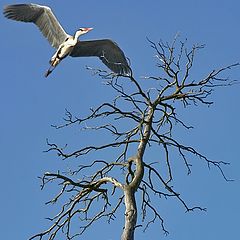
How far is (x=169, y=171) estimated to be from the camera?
220 inches

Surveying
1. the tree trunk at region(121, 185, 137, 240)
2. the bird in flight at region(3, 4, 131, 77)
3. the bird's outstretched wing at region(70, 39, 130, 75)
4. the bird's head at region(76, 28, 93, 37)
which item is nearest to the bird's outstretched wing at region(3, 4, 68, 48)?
the bird in flight at region(3, 4, 131, 77)

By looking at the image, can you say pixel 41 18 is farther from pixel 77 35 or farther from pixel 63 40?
pixel 77 35

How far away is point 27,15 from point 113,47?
3.68 ft

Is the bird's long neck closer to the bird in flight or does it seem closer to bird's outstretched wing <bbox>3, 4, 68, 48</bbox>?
the bird in flight

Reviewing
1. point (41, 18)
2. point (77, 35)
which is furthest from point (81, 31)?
point (41, 18)

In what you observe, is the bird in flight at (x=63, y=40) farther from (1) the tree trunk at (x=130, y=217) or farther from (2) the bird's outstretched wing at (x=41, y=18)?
(1) the tree trunk at (x=130, y=217)

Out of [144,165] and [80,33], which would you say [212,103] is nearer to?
[144,165]

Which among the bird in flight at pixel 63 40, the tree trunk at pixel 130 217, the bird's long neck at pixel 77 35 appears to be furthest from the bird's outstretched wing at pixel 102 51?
the tree trunk at pixel 130 217

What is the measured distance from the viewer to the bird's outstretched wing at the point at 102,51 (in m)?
7.66

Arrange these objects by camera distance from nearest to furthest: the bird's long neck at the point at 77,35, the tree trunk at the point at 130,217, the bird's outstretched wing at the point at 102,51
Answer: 1. the tree trunk at the point at 130,217
2. the bird's long neck at the point at 77,35
3. the bird's outstretched wing at the point at 102,51

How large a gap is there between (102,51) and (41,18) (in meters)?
0.97

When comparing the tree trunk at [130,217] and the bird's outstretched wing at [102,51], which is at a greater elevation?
the bird's outstretched wing at [102,51]

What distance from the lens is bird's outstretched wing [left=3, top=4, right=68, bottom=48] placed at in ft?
25.7

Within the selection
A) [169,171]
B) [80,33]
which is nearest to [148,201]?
[169,171]
